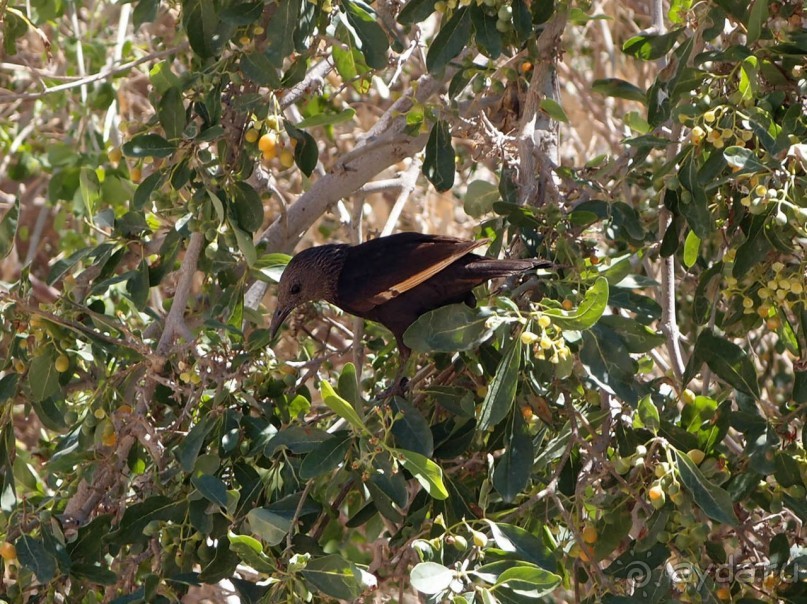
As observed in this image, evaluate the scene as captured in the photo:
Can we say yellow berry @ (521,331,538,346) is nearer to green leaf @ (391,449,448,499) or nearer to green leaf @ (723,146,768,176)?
green leaf @ (391,449,448,499)

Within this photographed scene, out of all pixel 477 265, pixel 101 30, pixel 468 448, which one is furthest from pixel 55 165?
pixel 468 448

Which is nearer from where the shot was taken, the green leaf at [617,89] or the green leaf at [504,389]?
the green leaf at [504,389]

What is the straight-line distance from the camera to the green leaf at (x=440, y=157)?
11.3 feet

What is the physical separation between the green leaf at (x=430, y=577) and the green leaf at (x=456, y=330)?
57 cm

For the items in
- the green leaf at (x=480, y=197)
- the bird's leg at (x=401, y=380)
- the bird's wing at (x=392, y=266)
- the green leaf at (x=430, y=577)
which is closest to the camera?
the green leaf at (x=430, y=577)

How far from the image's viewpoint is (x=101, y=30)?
244 inches

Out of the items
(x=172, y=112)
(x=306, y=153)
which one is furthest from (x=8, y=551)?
(x=306, y=153)

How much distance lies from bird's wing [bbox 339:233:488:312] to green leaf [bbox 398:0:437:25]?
750mm

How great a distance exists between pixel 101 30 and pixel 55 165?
4.34 ft

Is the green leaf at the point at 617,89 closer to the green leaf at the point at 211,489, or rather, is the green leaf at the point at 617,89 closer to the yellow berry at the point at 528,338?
the yellow berry at the point at 528,338

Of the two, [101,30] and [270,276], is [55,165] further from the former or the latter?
[270,276]

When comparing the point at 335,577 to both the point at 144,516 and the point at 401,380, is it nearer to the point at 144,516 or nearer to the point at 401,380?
the point at 144,516

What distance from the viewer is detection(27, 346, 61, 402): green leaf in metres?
3.09

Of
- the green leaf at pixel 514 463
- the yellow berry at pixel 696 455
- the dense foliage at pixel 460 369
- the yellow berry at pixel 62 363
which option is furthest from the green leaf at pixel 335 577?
the yellow berry at pixel 62 363
